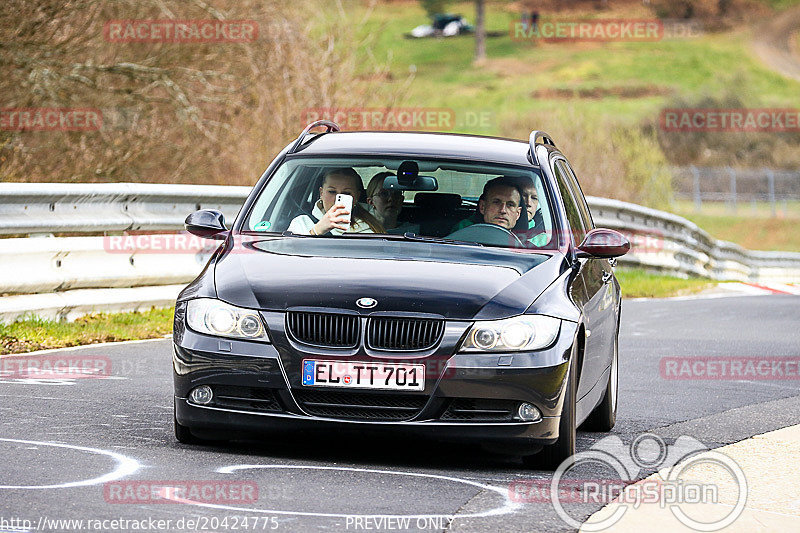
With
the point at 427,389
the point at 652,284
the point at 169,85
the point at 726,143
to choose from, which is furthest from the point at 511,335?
the point at 726,143

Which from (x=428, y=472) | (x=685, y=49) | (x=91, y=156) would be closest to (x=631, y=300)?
(x=91, y=156)

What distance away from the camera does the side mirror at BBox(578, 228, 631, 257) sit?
7859 millimetres

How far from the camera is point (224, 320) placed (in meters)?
6.90

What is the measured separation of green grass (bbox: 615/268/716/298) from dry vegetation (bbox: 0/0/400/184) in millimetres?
4599

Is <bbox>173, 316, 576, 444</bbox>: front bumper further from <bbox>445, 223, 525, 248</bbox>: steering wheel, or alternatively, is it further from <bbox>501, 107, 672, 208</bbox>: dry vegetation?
<bbox>501, 107, 672, 208</bbox>: dry vegetation

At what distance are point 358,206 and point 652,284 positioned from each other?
13713mm

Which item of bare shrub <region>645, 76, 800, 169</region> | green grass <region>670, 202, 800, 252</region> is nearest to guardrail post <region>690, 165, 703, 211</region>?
green grass <region>670, 202, 800, 252</region>

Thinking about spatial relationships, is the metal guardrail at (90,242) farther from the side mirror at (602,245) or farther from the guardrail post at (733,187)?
Answer: the guardrail post at (733,187)

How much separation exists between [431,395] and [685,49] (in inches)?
4795

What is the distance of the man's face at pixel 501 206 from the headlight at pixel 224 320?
1.77m

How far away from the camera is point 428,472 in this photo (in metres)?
6.79

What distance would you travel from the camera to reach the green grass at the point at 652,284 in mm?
20344

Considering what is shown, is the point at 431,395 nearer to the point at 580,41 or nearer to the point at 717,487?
the point at 717,487

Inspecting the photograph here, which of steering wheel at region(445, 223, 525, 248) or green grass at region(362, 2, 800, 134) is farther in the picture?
green grass at region(362, 2, 800, 134)
